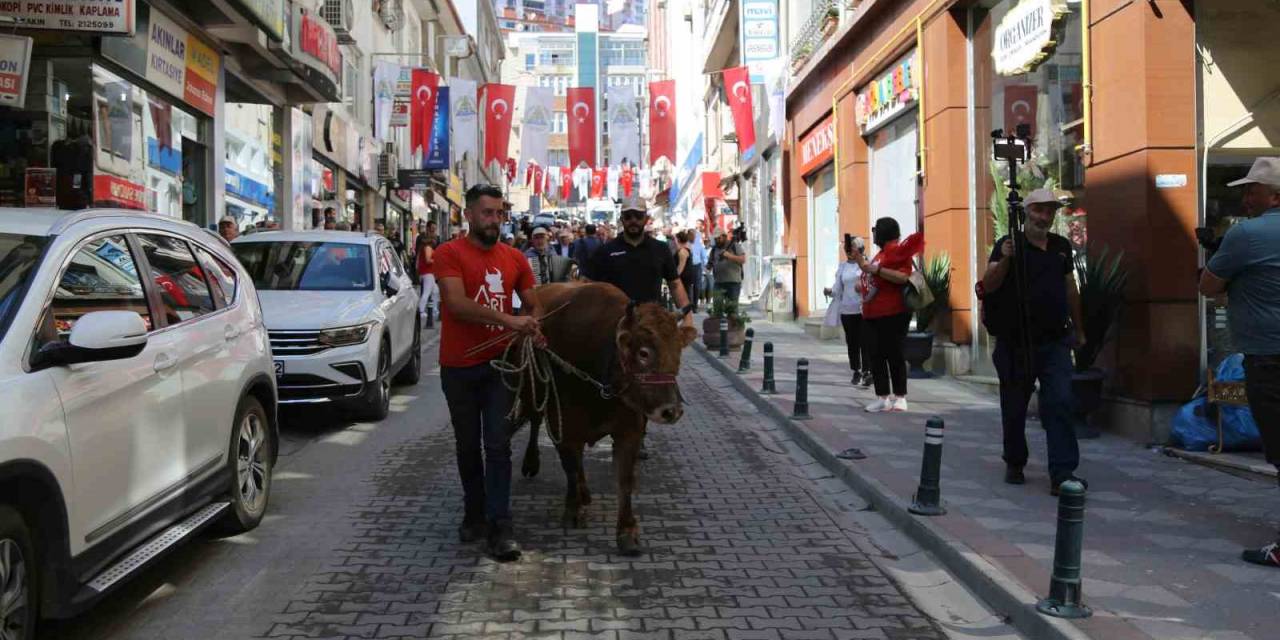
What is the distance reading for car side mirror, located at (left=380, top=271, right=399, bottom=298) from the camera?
11.1m

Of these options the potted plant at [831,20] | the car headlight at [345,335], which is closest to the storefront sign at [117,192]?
the car headlight at [345,335]

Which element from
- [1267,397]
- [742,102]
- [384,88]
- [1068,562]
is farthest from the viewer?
[384,88]

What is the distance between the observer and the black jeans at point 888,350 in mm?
10094

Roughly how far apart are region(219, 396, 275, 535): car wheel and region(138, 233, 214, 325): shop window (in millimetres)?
666

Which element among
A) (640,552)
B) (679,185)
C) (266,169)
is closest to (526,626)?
(640,552)

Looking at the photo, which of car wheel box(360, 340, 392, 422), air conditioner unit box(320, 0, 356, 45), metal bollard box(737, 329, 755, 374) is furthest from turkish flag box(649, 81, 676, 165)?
car wheel box(360, 340, 392, 422)

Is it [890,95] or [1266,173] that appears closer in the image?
[1266,173]

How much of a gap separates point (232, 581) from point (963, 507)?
424 centimetres

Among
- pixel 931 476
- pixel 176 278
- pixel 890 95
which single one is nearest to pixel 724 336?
pixel 890 95

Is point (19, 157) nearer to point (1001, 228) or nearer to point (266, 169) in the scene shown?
point (266, 169)

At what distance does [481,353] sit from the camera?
5.67m

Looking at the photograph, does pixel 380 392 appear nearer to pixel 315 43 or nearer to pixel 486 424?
pixel 486 424

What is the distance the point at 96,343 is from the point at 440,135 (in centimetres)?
2671

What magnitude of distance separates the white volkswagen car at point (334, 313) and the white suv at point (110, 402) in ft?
10.1
